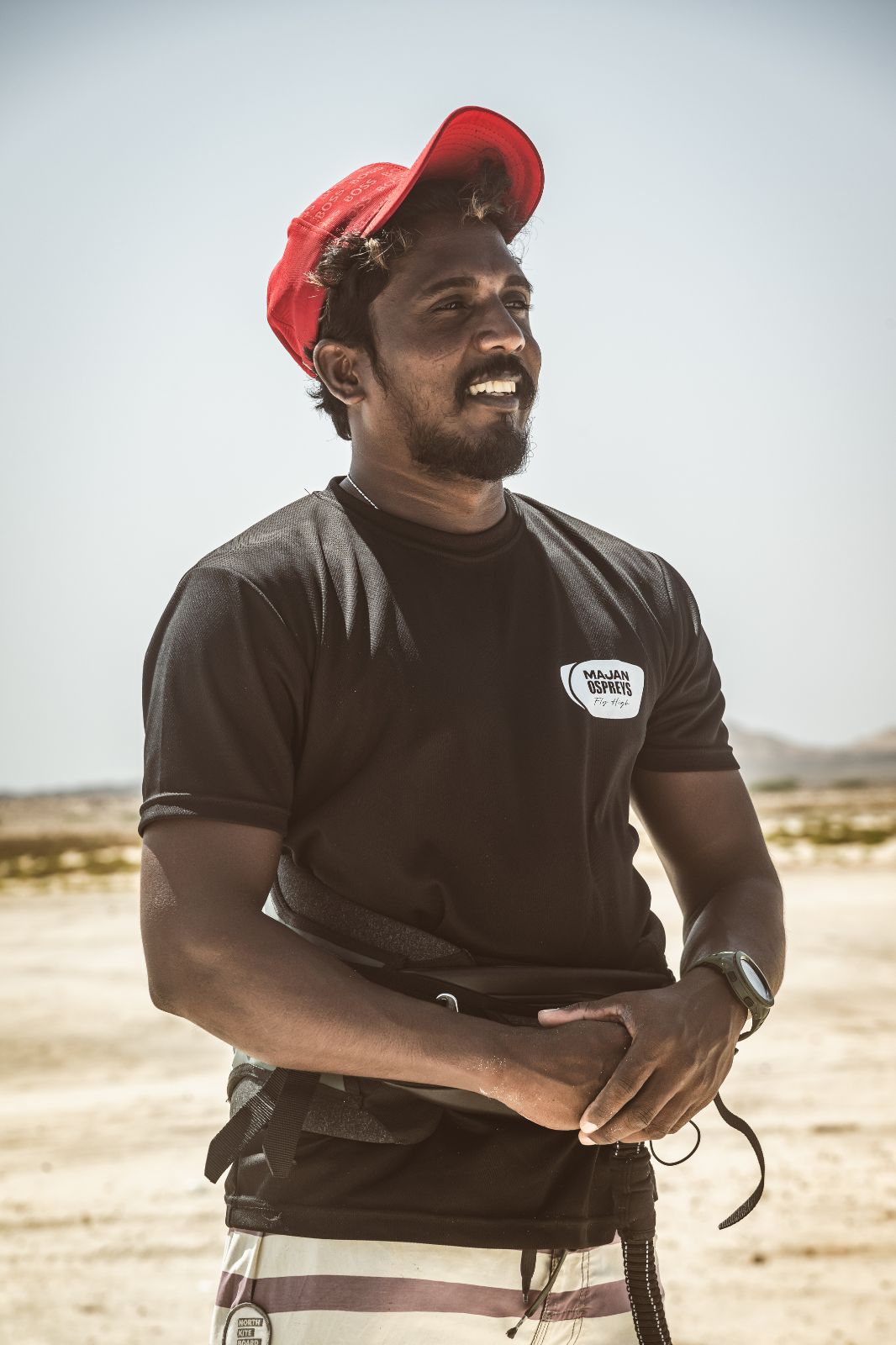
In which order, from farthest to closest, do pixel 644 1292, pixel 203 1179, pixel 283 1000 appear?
pixel 203 1179 < pixel 644 1292 < pixel 283 1000

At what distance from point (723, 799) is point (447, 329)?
3.20 ft

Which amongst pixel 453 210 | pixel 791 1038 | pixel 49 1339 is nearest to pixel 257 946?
pixel 453 210

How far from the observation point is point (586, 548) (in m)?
2.39

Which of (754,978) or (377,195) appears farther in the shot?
(377,195)

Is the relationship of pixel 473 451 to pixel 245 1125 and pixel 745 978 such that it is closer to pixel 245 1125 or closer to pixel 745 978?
pixel 745 978

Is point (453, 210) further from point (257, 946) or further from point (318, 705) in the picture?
point (257, 946)

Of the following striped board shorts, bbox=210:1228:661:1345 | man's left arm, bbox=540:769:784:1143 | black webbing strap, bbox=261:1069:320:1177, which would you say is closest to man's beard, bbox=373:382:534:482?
man's left arm, bbox=540:769:784:1143

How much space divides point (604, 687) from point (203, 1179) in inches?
203

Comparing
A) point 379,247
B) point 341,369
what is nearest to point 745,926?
point 341,369

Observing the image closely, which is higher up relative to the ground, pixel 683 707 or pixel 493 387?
pixel 493 387

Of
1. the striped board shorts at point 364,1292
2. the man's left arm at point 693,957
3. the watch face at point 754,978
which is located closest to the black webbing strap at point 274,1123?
the striped board shorts at point 364,1292

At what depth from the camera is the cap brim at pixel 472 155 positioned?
223 centimetres

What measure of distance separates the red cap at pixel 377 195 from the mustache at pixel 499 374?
296 millimetres

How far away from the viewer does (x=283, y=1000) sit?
5.91 feet
